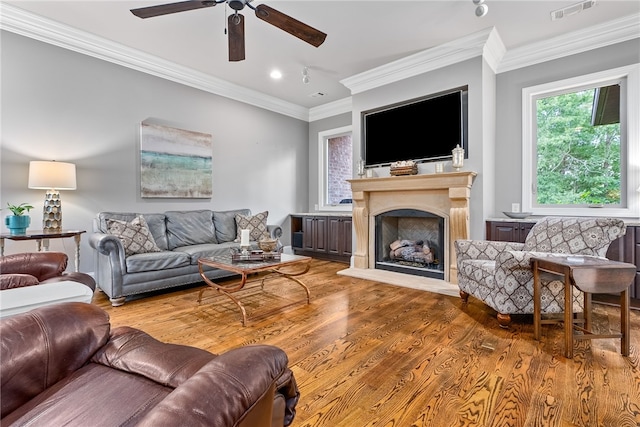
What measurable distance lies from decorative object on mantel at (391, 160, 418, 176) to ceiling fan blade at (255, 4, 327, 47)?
2070mm

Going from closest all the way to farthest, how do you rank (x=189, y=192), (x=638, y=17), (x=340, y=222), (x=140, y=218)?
(x=638, y=17)
(x=140, y=218)
(x=189, y=192)
(x=340, y=222)

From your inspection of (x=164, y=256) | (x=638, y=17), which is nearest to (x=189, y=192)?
(x=164, y=256)

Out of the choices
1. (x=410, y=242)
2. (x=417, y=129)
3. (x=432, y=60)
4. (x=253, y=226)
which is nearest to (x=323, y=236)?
(x=253, y=226)

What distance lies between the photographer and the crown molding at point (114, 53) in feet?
10.2

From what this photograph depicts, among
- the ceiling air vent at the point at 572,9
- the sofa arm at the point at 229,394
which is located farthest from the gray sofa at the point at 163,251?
the ceiling air vent at the point at 572,9

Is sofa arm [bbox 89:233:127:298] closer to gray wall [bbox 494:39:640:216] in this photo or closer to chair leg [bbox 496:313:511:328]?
chair leg [bbox 496:313:511:328]

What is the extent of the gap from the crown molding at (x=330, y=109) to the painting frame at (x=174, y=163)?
236 cm

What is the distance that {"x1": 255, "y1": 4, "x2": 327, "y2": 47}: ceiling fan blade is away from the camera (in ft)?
7.45

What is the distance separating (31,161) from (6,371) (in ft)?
11.0

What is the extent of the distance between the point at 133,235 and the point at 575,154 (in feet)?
17.1

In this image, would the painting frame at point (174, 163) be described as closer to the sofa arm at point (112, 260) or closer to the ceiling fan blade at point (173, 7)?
the sofa arm at point (112, 260)

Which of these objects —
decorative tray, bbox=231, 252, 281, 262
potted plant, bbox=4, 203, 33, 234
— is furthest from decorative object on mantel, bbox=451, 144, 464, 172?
potted plant, bbox=4, 203, 33, 234

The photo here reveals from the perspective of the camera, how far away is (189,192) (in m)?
4.51

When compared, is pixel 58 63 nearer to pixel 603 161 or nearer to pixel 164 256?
pixel 164 256
